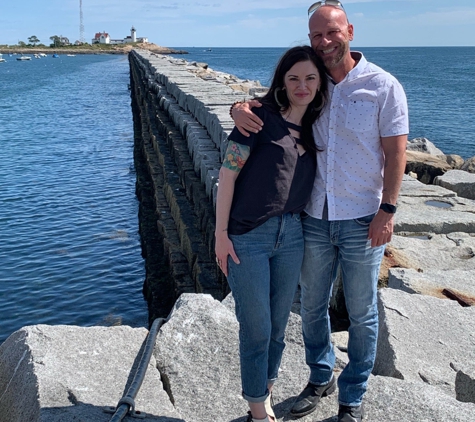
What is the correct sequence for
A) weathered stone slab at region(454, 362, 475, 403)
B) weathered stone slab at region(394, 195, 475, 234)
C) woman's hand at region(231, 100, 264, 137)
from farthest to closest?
weathered stone slab at region(394, 195, 475, 234), weathered stone slab at region(454, 362, 475, 403), woman's hand at region(231, 100, 264, 137)

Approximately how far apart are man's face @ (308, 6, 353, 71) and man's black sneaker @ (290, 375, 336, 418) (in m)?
1.43

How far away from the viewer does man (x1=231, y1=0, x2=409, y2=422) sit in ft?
7.73

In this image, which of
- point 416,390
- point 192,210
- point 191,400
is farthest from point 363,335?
point 192,210

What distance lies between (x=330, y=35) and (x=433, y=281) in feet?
7.39

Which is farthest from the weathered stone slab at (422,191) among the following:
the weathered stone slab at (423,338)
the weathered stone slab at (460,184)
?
the weathered stone slab at (423,338)

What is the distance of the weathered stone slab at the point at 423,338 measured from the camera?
9.99 feet

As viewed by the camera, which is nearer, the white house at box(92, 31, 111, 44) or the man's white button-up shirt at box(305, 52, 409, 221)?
the man's white button-up shirt at box(305, 52, 409, 221)

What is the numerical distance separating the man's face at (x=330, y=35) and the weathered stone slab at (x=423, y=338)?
159 cm

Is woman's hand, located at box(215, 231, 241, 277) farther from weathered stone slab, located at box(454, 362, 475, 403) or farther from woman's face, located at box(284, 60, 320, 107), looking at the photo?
weathered stone slab, located at box(454, 362, 475, 403)

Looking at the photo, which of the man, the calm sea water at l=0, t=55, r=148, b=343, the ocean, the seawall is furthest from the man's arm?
the calm sea water at l=0, t=55, r=148, b=343

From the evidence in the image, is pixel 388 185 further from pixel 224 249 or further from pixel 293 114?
pixel 224 249

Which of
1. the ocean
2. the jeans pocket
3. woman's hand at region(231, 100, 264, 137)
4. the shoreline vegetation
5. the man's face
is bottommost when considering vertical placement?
the shoreline vegetation

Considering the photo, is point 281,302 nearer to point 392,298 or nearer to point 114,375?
point 114,375

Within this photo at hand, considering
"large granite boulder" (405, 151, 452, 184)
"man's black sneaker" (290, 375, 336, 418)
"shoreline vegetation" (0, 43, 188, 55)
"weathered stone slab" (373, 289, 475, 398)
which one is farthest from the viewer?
"shoreline vegetation" (0, 43, 188, 55)
